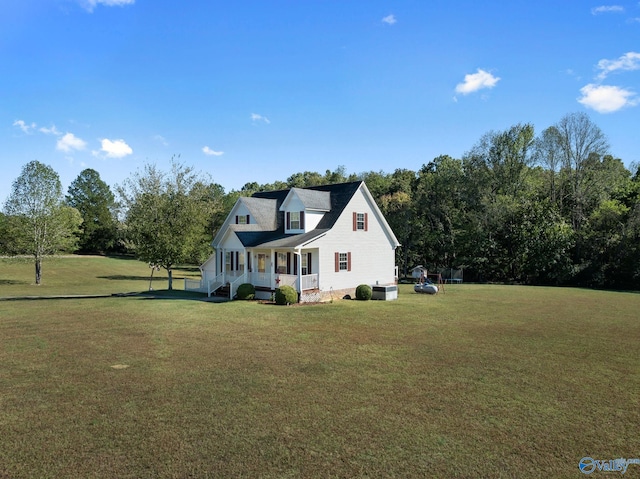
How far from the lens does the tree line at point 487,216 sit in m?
33.6

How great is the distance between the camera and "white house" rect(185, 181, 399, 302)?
85.9 feet

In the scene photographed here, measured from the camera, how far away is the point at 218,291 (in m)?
28.7

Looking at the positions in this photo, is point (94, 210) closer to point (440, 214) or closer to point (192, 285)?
point (192, 285)

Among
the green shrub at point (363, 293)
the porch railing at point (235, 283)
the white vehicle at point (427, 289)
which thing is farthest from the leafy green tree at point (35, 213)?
the white vehicle at point (427, 289)

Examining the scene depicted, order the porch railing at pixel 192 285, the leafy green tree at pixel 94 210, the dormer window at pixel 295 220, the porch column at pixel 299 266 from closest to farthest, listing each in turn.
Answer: the porch column at pixel 299 266 < the dormer window at pixel 295 220 < the porch railing at pixel 192 285 < the leafy green tree at pixel 94 210

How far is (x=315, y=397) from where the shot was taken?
31.2ft

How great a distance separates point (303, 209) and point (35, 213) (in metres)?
30.2

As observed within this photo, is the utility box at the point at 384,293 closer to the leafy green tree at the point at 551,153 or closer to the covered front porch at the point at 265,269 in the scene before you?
the covered front porch at the point at 265,269

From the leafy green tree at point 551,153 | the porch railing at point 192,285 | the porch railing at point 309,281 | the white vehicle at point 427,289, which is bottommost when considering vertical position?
the white vehicle at point 427,289

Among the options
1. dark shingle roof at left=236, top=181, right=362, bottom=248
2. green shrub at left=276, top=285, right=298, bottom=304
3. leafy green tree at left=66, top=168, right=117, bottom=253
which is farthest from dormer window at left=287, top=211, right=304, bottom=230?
leafy green tree at left=66, top=168, right=117, bottom=253

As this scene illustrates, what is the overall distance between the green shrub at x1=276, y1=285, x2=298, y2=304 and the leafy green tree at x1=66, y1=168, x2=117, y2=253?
5874cm

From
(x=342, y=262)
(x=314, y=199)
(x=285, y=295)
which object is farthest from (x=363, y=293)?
(x=314, y=199)

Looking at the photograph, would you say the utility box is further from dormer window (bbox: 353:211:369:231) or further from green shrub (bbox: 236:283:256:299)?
green shrub (bbox: 236:283:256:299)

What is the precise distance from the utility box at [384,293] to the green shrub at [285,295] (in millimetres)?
5655
